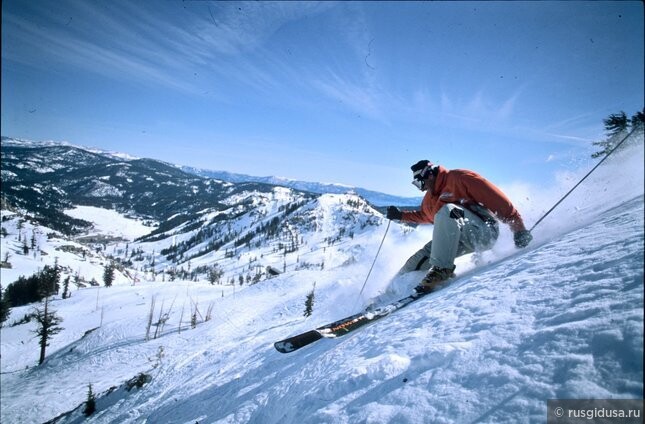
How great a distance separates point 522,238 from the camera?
18.8 feet

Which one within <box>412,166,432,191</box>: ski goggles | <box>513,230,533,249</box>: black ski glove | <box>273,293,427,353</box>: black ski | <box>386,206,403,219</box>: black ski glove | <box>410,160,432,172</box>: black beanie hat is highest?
<box>410,160,432,172</box>: black beanie hat

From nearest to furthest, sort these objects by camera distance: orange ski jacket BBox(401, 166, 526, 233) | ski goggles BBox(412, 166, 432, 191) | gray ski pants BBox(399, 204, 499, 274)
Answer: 1. gray ski pants BBox(399, 204, 499, 274)
2. orange ski jacket BBox(401, 166, 526, 233)
3. ski goggles BBox(412, 166, 432, 191)

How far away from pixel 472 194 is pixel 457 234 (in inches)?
43.4

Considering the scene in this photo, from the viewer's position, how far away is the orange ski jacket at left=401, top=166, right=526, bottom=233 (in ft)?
19.6

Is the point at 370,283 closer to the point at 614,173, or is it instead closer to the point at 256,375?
the point at 256,375

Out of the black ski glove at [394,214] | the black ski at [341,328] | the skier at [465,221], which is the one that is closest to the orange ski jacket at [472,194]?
the skier at [465,221]

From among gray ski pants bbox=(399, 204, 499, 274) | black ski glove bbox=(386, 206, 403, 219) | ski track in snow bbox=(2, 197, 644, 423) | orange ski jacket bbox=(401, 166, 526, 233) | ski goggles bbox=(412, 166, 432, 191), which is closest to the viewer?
ski track in snow bbox=(2, 197, 644, 423)

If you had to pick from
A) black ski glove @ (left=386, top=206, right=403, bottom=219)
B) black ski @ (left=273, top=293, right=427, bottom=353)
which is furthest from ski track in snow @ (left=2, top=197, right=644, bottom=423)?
black ski glove @ (left=386, top=206, right=403, bottom=219)

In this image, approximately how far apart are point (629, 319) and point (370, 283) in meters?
7.49

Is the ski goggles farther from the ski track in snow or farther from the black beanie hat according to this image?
the ski track in snow

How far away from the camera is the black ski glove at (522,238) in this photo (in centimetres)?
569

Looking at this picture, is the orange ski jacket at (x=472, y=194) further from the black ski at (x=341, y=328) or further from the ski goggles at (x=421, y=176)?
the black ski at (x=341, y=328)

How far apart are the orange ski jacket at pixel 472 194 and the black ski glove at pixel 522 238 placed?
111 millimetres

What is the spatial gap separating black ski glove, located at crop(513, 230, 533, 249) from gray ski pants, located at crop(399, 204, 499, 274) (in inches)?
20.2
